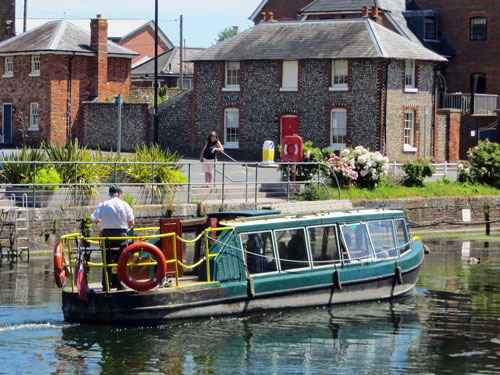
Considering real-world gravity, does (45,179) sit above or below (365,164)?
below

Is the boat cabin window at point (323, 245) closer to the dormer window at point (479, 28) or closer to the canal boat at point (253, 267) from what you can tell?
the canal boat at point (253, 267)

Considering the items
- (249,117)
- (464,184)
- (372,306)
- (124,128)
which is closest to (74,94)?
(124,128)

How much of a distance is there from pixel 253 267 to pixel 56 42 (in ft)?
123

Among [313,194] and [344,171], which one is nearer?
[313,194]

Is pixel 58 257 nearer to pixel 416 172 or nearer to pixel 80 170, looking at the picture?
pixel 80 170

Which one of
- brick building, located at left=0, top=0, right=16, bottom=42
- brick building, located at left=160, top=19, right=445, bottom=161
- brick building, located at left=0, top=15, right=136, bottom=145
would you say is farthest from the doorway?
brick building, located at left=0, top=0, right=16, bottom=42

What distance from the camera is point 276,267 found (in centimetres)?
1900

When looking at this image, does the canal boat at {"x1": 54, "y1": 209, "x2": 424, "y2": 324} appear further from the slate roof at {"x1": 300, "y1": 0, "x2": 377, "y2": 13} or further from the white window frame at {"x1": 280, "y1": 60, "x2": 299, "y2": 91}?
the slate roof at {"x1": 300, "y1": 0, "x2": 377, "y2": 13}

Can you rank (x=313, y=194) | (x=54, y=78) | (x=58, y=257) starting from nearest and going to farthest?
(x=58, y=257) < (x=313, y=194) < (x=54, y=78)

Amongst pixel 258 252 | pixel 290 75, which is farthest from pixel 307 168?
pixel 290 75

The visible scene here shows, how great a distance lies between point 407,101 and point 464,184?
13.0m

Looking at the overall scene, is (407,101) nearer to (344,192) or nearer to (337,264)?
(344,192)

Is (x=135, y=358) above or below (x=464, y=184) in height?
below

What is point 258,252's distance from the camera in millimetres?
18906
